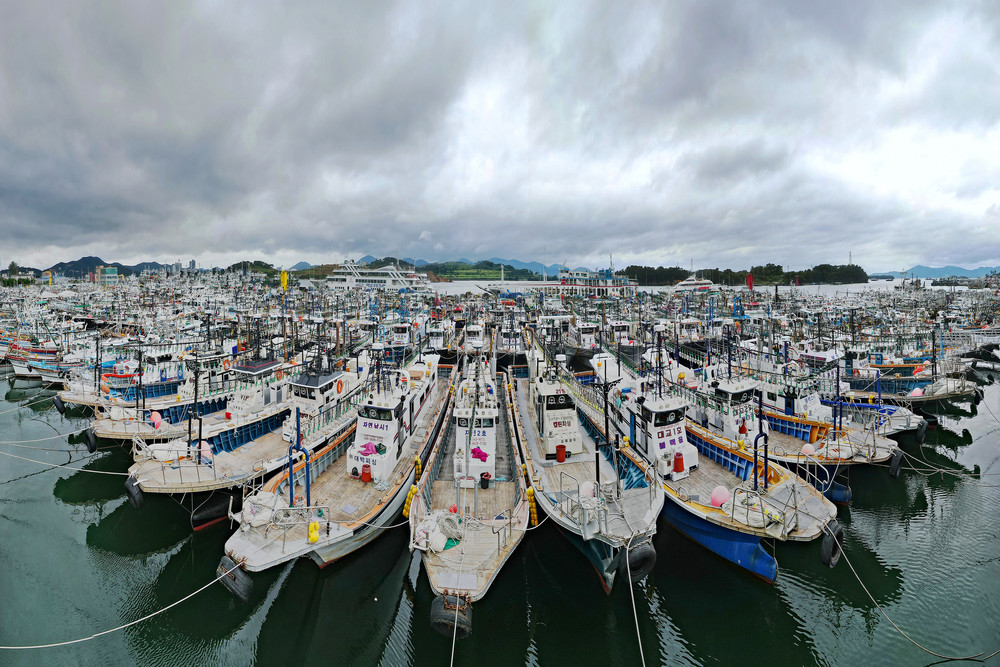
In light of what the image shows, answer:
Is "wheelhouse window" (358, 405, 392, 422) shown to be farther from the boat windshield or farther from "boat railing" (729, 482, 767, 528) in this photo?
"boat railing" (729, 482, 767, 528)

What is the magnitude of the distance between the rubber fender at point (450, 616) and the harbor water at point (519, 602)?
171 cm

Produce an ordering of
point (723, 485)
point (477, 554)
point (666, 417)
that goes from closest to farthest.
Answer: point (477, 554)
point (723, 485)
point (666, 417)

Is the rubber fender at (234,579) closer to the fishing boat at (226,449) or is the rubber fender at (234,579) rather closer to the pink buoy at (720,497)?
the fishing boat at (226,449)

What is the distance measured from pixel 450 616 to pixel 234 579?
5.23m

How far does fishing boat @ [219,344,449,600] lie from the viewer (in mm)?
10664

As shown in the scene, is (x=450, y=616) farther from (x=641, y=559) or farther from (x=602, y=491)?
(x=602, y=491)

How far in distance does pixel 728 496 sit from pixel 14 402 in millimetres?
48731

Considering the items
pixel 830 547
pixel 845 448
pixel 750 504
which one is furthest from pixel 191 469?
pixel 845 448

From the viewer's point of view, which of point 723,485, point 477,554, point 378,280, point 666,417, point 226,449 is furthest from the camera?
point 378,280

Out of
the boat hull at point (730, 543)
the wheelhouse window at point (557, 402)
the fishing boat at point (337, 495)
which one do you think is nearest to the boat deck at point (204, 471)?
the fishing boat at point (337, 495)

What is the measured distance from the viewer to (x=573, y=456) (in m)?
16.8

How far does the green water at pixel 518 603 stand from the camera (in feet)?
34.6

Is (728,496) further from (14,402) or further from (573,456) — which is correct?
(14,402)

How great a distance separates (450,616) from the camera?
9.25 m
